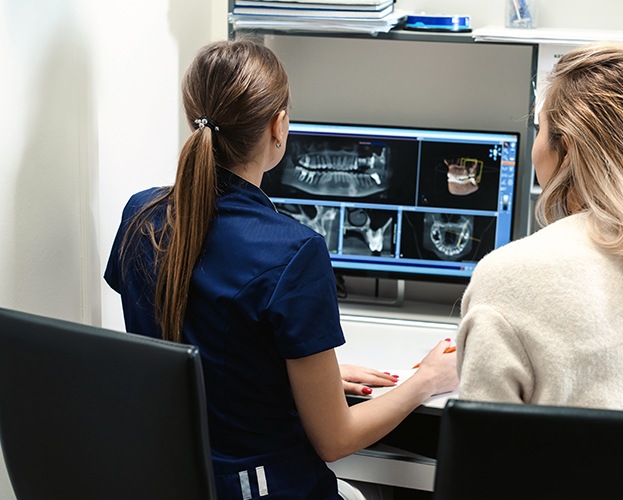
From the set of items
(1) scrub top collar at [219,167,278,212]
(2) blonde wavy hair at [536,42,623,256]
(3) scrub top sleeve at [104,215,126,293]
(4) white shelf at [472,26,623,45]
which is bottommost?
(3) scrub top sleeve at [104,215,126,293]

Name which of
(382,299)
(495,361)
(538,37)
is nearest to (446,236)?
(382,299)

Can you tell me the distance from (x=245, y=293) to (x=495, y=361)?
35 cm

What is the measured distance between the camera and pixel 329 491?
1.43 metres

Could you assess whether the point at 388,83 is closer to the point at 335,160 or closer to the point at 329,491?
the point at 335,160

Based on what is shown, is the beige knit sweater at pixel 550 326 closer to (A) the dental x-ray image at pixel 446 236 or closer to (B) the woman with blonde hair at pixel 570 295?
(B) the woman with blonde hair at pixel 570 295

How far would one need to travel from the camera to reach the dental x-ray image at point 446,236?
88.3 inches

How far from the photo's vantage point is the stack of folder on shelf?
2025mm

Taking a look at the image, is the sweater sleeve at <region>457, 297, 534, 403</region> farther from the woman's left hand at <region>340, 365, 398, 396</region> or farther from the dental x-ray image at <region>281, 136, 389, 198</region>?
the dental x-ray image at <region>281, 136, 389, 198</region>

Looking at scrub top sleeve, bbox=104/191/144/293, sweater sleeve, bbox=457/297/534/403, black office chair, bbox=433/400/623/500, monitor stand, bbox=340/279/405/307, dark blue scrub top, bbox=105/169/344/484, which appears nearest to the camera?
black office chair, bbox=433/400/623/500

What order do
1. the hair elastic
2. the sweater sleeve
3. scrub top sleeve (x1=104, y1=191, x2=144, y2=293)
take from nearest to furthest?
the sweater sleeve
the hair elastic
scrub top sleeve (x1=104, y1=191, x2=144, y2=293)

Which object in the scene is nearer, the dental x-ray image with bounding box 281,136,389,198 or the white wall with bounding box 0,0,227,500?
the white wall with bounding box 0,0,227,500

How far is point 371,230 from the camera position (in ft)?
7.52

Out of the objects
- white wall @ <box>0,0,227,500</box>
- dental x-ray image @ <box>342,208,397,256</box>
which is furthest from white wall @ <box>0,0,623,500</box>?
dental x-ray image @ <box>342,208,397,256</box>

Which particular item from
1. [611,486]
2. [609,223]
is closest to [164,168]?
[609,223]
